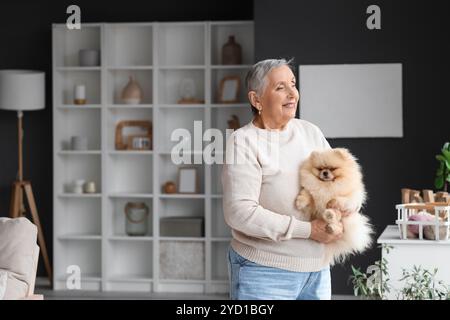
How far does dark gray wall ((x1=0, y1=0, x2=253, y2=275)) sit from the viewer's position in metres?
6.38

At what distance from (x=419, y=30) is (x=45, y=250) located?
330cm

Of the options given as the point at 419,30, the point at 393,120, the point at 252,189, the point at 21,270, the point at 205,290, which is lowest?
the point at 205,290

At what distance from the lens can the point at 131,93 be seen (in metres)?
6.07

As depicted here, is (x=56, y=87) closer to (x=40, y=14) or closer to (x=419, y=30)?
(x=40, y=14)

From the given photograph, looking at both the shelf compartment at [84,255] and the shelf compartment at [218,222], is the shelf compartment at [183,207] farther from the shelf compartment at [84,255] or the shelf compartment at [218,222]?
the shelf compartment at [84,255]

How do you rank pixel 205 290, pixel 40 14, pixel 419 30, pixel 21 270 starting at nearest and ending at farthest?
pixel 21 270
pixel 419 30
pixel 205 290
pixel 40 14

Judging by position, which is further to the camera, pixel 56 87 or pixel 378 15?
pixel 56 87

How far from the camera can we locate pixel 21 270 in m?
3.34

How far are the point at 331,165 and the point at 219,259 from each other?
444cm

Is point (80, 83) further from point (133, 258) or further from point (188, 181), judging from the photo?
point (133, 258)

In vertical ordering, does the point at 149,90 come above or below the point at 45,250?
above

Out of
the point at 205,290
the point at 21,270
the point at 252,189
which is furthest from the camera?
the point at 205,290

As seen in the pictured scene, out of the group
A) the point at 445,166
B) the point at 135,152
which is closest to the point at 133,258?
the point at 135,152

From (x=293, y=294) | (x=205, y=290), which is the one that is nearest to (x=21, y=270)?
(x=293, y=294)
